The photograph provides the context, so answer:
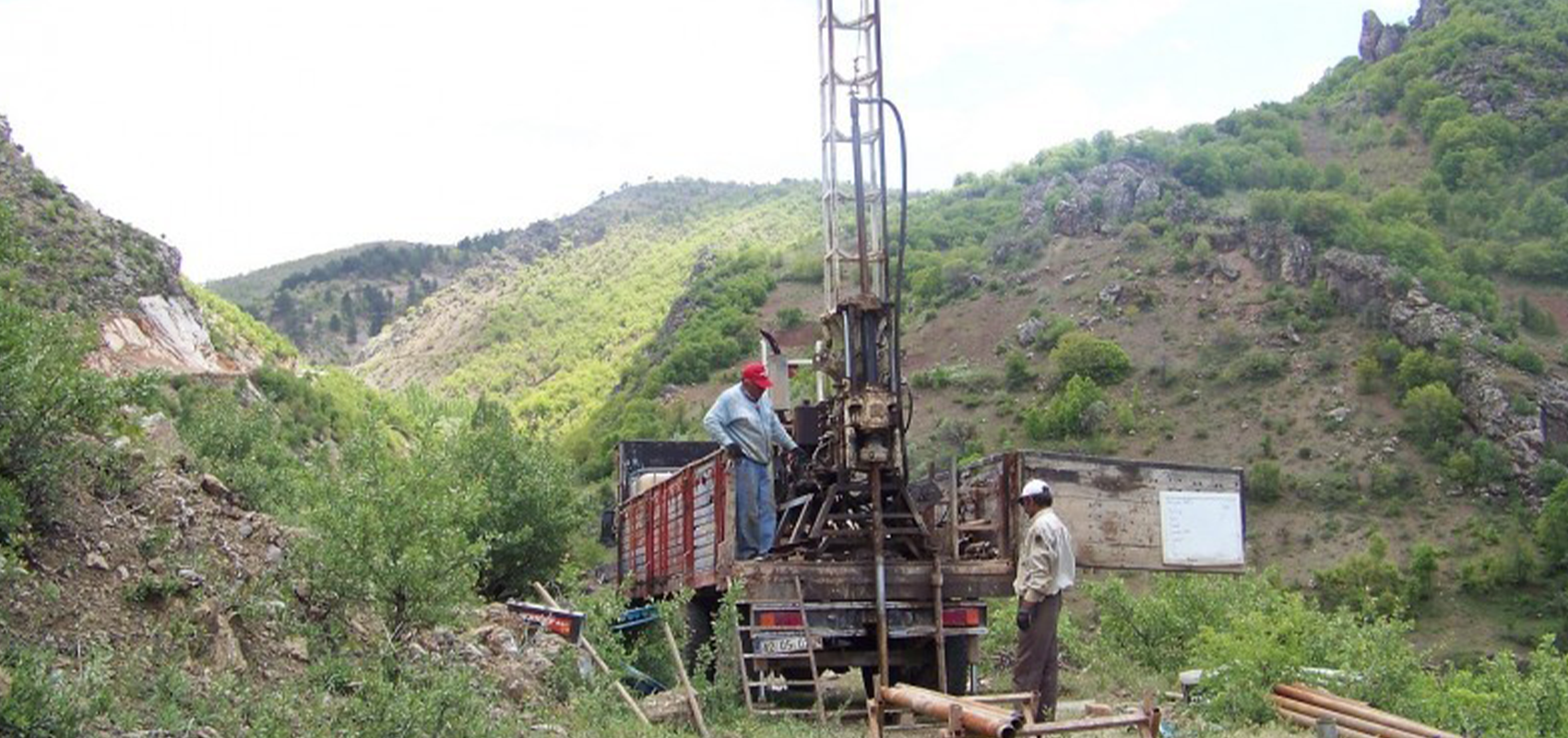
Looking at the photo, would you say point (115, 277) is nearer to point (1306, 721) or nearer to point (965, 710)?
point (1306, 721)

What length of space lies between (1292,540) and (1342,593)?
249 inches

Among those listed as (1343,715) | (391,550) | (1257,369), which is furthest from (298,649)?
(1257,369)

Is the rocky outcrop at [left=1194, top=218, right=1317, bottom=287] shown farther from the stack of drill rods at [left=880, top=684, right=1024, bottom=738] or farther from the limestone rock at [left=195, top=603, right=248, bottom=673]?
the limestone rock at [left=195, top=603, right=248, bottom=673]

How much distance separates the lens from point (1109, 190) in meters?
85.4

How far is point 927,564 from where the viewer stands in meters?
11.2

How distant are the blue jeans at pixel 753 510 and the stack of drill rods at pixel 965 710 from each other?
3160 mm

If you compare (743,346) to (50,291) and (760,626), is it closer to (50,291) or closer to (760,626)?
(50,291)

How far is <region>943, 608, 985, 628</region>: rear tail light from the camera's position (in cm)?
1133

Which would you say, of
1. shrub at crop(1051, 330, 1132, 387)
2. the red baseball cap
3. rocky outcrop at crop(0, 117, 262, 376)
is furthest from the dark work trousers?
shrub at crop(1051, 330, 1132, 387)

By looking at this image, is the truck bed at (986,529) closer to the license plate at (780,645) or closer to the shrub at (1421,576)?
the license plate at (780,645)

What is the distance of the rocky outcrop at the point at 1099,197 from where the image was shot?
82875 mm

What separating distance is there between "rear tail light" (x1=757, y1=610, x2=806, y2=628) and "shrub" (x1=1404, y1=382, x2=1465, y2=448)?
189 ft

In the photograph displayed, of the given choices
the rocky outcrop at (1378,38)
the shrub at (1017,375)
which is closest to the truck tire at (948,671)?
the shrub at (1017,375)

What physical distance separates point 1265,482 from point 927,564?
49551 millimetres
